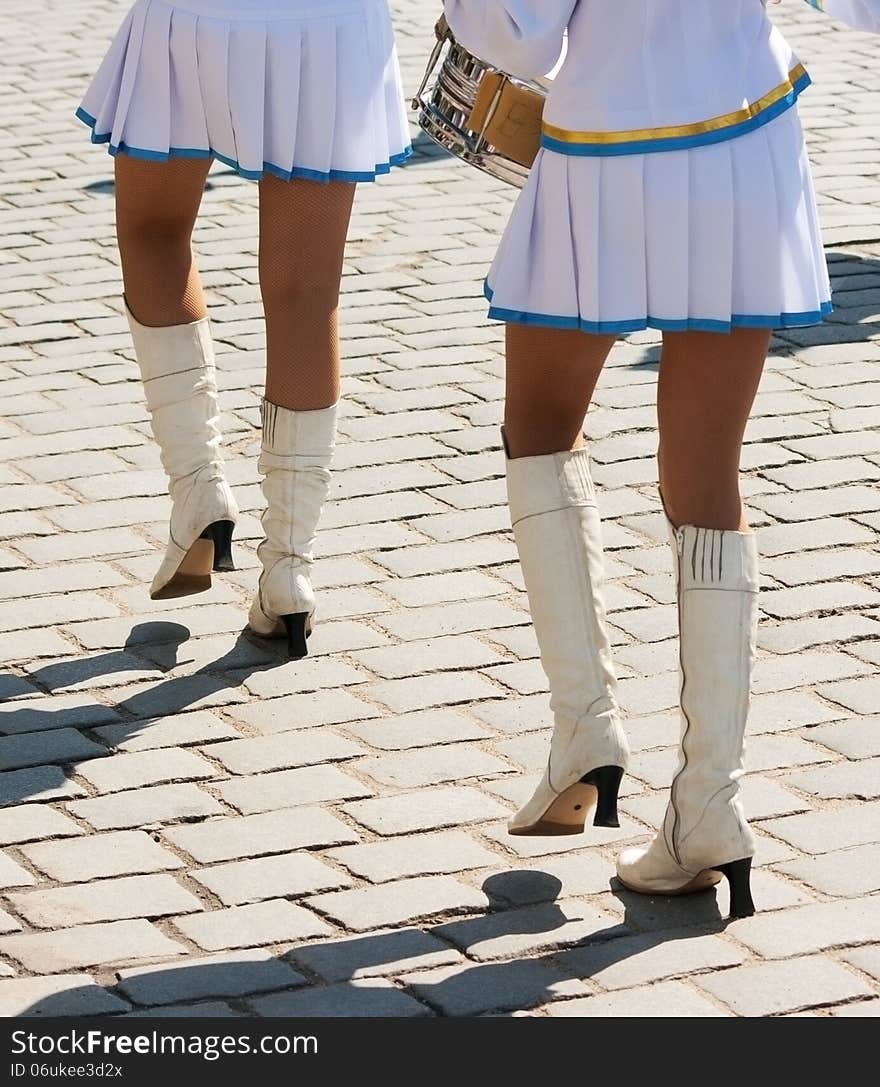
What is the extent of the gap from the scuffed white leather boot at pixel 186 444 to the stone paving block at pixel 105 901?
43.9 inches

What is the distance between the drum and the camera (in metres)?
3.03

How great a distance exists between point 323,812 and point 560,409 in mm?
854

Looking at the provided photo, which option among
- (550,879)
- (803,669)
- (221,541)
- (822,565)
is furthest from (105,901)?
(822,565)

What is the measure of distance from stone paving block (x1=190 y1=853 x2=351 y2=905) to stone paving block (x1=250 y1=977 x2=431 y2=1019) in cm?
30

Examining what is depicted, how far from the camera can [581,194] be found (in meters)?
2.87

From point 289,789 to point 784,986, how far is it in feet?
3.34

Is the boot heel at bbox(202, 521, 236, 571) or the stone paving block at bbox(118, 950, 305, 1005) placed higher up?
the boot heel at bbox(202, 521, 236, 571)

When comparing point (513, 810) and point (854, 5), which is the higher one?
point (854, 5)

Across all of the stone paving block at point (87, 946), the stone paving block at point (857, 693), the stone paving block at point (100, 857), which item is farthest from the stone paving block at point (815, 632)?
the stone paving block at point (87, 946)

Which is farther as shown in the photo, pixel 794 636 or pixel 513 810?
pixel 794 636

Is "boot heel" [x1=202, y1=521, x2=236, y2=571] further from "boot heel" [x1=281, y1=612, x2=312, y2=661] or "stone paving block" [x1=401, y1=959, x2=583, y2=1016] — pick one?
"stone paving block" [x1=401, y1=959, x2=583, y2=1016]

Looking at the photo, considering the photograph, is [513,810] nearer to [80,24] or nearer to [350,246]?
[350,246]

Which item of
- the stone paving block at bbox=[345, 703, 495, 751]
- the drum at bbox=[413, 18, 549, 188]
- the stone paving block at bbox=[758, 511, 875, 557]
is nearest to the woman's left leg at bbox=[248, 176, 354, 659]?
the stone paving block at bbox=[345, 703, 495, 751]
